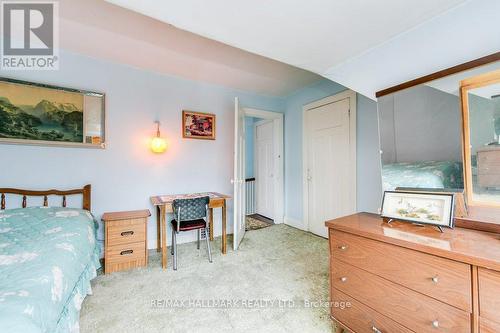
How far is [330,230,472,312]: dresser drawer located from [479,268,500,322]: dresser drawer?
0.03 m

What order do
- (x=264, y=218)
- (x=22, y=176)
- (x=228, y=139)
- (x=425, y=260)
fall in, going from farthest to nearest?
(x=264, y=218)
(x=228, y=139)
(x=22, y=176)
(x=425, y=260)

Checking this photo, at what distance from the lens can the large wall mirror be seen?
1.13m

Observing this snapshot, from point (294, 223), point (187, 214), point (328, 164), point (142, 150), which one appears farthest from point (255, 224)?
point (142, 150)

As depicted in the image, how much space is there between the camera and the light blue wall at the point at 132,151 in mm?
2322

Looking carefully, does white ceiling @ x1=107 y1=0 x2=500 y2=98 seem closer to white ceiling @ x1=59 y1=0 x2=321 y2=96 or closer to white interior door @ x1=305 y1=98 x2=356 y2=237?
white ceiling @ x1=59 y1=0 x2=321 y2=96

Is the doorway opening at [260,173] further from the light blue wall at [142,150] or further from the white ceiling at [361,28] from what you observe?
the white ceiling at [361,28]

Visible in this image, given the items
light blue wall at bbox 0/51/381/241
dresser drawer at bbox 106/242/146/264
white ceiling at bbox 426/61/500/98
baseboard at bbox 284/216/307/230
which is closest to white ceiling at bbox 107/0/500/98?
white ceiling at bbox 426/61/500/98

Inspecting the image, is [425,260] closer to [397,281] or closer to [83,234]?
[397,281]

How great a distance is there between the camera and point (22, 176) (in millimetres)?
2230

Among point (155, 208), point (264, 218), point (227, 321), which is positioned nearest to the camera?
point (227, 321)

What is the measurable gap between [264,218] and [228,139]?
1982mm

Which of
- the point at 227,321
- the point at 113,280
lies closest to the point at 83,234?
the point at 113,280

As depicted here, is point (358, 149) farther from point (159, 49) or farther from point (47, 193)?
point (47, 193)

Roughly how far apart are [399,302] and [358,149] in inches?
78.4
